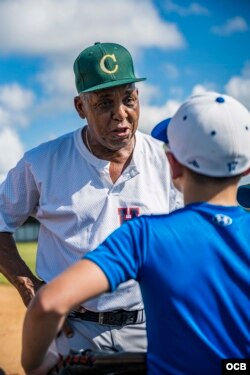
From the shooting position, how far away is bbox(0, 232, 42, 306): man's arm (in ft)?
12.8

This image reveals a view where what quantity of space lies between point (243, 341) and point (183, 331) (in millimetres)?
218

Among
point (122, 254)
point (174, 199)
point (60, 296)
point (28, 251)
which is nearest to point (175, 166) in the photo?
point (122, 254)

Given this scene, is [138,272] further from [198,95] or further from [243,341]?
[198,95]

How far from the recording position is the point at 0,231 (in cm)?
409

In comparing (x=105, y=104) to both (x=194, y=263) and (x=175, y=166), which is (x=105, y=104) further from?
(x=194, y=263)

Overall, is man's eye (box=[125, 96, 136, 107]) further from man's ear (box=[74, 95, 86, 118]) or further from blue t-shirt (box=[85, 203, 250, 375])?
blue t-shirt (box=[85, 203, 250, 375])

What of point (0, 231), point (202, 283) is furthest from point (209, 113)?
point (0, 231)

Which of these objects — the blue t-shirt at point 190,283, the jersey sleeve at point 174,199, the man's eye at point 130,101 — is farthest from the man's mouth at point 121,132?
the blue t-shirt at point 190,283

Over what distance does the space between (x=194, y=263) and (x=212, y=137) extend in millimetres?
429

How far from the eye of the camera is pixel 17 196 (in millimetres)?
4023

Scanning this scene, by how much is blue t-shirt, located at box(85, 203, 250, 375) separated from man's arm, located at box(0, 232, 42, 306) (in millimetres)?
1739

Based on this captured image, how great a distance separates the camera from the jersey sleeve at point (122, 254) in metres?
2.11

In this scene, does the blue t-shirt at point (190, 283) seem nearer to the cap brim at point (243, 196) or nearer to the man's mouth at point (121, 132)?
the cap brim at point (243, 196)

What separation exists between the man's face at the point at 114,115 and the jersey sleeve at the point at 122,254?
1.69 m
